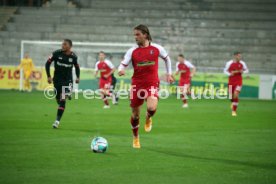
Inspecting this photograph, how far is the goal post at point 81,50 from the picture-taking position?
128 feet

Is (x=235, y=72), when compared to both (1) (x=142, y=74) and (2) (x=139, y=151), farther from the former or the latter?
(2) (x=139, y=151)

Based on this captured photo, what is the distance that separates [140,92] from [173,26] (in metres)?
30.1

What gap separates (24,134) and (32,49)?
26395mm

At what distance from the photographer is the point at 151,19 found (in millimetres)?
43156

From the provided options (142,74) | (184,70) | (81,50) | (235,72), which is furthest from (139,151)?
(81,50)

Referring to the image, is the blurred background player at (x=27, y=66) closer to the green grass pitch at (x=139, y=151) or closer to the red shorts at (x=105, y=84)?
the red shorts at (x=105, y=84)

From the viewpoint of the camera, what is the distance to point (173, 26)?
42.4 m

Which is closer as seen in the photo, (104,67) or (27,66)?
(104,67)

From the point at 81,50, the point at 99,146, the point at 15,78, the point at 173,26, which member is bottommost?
the point at 99,146

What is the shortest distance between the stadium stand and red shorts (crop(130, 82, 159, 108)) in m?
27.2

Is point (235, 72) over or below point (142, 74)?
below

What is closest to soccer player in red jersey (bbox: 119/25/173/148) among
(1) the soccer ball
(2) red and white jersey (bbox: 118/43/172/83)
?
(2) red and white jersey (bbox: 118/43/172/83)

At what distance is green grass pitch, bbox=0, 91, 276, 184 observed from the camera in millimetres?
9320

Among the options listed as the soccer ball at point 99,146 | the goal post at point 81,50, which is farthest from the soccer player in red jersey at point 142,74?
the goal post at point 81,50
